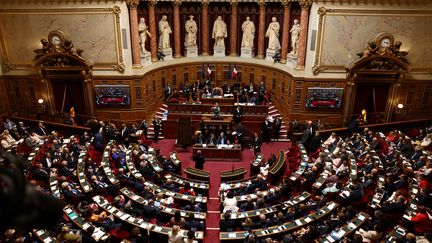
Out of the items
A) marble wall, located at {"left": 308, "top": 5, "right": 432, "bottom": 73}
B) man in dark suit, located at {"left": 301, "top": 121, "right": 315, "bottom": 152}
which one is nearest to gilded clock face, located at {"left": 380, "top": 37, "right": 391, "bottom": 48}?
marble wall, located at {"left": 308, "top": 5, "right": 432, "bottom": 73}

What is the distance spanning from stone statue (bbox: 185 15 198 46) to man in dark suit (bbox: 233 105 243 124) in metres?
7.28

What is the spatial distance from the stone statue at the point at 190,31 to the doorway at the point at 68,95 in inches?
313

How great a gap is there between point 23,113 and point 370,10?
20.6 metres

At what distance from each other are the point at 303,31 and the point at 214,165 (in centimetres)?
933

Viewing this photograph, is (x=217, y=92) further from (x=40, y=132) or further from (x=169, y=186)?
(x=40, y=132)

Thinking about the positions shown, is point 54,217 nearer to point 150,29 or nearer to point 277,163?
point 277,163

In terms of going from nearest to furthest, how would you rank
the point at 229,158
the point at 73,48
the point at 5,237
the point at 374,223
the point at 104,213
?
the point at 5,237
the point at 374,223
the point at 104,213
the point at 229,158
the point at 73,48

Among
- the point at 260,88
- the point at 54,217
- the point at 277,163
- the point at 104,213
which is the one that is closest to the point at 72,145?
the point at 104,213

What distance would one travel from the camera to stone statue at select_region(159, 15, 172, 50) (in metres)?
24.6

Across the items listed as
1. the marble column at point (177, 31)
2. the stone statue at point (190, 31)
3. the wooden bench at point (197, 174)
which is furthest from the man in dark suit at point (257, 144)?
the stone statue at point (190, 31)

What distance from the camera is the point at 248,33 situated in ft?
83.0

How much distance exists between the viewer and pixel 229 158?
742 inches

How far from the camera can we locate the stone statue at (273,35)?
2433cm

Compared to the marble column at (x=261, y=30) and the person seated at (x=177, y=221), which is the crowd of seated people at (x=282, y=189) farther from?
the marble column at (x=261, y=30)
